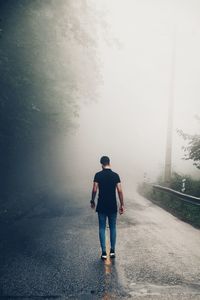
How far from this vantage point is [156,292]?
18.0 feet

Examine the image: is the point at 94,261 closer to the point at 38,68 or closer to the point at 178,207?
the point at 178,207

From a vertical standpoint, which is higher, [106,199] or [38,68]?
[38,68]

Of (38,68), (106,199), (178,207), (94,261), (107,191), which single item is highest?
(38,68)

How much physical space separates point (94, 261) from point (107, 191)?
1.44 meters

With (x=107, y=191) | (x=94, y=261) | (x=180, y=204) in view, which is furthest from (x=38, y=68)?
(x=94, y=261)

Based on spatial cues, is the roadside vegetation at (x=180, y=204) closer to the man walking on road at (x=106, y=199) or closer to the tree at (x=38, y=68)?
the man walking on road at (x=106, y=199)

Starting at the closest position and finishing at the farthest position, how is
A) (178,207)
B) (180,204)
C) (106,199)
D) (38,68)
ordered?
(106,199) < (178,207) < (180,204) < (38,68)

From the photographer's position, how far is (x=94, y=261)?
289 inches

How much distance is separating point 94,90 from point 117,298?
20.4m

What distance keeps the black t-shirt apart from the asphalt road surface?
38.8 inches

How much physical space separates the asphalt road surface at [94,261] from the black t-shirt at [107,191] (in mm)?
985

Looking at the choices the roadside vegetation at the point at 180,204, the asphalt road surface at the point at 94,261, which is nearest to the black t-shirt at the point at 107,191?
the asphalt road surface at the point at 94,261

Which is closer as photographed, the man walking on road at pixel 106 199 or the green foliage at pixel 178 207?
the man walking on road at pixel 106 199

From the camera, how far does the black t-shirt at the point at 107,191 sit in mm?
7816
